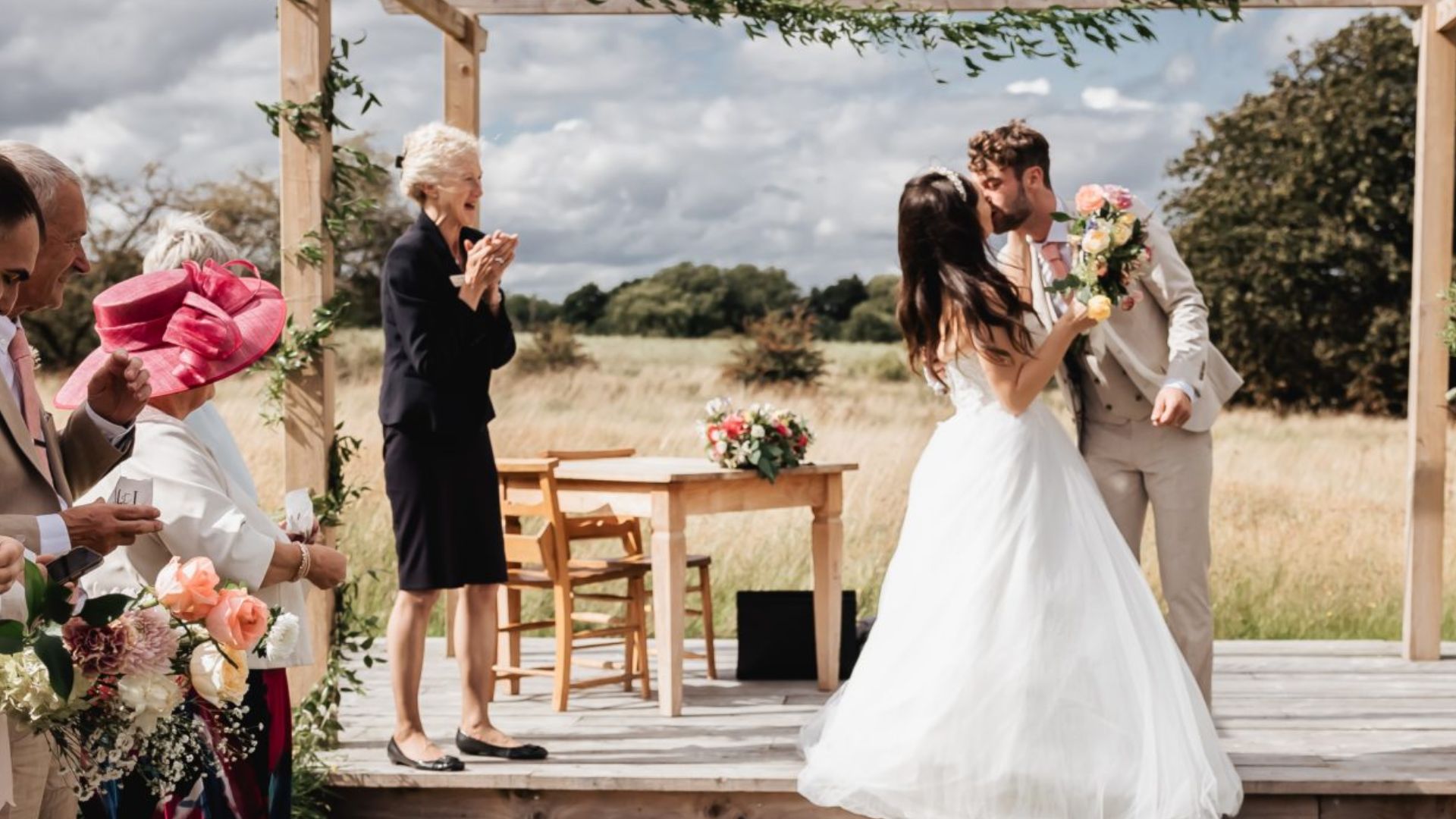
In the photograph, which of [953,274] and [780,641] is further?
[780,641]

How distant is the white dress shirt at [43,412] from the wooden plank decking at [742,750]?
1.97 metres

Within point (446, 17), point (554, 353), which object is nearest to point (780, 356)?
point (554, 353)

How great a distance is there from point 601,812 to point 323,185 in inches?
70.1

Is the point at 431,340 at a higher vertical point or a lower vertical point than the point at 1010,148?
lower

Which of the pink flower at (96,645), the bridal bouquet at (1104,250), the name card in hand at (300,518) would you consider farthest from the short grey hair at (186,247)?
the bridal bouquet at (1104,250)

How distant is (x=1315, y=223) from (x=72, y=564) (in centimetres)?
1925

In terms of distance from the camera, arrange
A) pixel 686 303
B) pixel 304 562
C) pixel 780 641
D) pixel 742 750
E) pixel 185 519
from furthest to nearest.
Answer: pixel 686 303 → pixel 780 641 → pixel 742 750 → pixel 304 562 → pixel 185 519

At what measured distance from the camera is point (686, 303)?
20906 millimetres

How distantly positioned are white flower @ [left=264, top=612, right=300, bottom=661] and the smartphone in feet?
0.96

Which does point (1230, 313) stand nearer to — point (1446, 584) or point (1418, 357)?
point (1446, 584)

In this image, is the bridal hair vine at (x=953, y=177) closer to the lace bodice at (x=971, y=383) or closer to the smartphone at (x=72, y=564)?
the lace bodice at (x=971, y=383)

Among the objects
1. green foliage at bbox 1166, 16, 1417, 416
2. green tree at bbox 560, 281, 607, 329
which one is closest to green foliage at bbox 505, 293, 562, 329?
green tree at bbox 560, 281, 607, 329

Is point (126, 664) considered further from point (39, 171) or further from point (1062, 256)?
point (1062, 256)

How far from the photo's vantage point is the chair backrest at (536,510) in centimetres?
518
